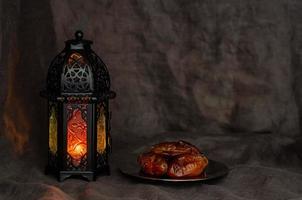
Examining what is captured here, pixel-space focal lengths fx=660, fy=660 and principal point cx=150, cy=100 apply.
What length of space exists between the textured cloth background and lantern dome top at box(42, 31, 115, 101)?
24 centimetres

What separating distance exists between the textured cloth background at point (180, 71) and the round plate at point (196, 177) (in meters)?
0.11

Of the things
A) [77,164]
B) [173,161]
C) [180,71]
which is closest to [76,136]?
[77,164]

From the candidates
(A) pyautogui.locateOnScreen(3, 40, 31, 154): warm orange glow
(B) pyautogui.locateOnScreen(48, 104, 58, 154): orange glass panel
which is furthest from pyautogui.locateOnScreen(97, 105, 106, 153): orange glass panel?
(A) pyautogui.locateOnScreen(3, 40, 31, 154): warm orange glow

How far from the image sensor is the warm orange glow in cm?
179

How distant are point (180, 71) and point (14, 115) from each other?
19.1 inches

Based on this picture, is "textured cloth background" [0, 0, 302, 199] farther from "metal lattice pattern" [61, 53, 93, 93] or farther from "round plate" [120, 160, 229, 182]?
"metal lattice pattern" [61, 53, 93, 93]

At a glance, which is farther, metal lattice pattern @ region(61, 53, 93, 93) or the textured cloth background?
the textured cloth background

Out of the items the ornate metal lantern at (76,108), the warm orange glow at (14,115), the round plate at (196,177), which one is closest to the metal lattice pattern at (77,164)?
the ornate metal lantern at (76,108)

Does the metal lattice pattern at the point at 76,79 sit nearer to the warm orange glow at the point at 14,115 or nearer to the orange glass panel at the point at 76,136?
the orange glass panel at the point at 76,136

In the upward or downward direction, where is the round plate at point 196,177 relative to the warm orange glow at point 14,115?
downward

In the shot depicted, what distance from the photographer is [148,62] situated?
1898 mm

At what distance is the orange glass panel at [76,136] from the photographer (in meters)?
1.58

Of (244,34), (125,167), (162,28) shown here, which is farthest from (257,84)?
(125,167)

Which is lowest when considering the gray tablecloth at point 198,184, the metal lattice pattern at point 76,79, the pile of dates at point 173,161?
the gray tablecloth at point 198,184
